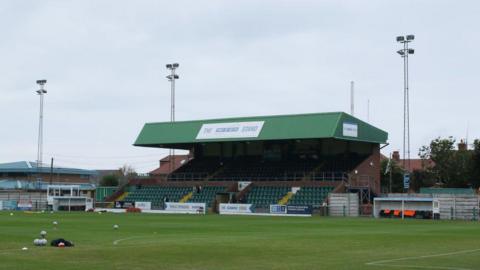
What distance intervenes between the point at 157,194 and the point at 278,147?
17.0 m

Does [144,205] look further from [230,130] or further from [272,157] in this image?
[272,157]

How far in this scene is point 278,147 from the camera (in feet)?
316

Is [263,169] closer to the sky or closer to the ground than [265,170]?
closer to the sky

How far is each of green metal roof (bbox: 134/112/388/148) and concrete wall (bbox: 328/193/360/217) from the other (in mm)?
8976

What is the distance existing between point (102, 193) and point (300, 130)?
32.0 meters

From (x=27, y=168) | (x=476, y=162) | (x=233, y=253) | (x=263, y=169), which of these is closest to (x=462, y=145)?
(x=476, y=162)

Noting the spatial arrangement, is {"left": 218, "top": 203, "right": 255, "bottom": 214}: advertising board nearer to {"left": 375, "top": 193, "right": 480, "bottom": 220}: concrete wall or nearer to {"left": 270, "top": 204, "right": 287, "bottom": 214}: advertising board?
{"left": 270, "top": 204, "right": 287, "bottom": 214}: advertising board

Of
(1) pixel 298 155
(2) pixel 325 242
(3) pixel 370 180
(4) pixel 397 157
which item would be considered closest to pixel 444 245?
(2) pixel 325 242

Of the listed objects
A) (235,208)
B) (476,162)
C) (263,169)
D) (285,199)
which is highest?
(476,162)

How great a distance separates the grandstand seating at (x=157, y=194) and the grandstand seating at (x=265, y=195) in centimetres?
970

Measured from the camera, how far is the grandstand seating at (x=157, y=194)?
91.3m

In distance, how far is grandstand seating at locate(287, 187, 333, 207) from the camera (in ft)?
260

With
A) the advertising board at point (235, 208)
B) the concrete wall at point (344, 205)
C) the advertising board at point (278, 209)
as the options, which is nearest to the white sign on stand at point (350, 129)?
the concrete wall at point (344, 205)

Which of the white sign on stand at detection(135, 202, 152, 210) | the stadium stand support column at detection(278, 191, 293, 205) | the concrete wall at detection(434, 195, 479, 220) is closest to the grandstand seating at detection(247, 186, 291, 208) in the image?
the stadium stand support column at detection(278, 191, 293, 205)
